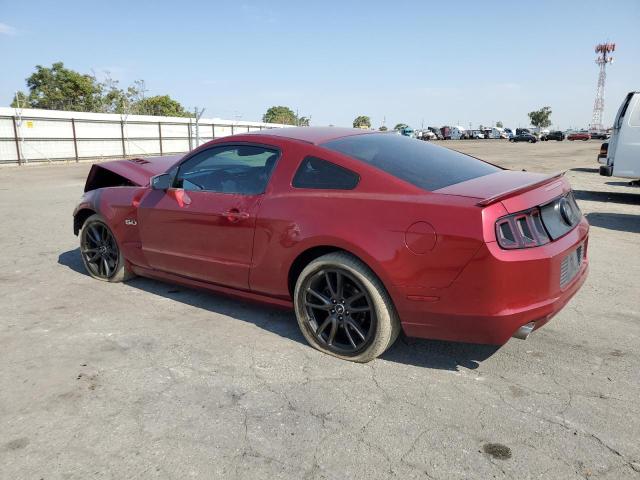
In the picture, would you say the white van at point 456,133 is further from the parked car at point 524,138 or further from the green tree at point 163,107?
the green tree at point 163,107

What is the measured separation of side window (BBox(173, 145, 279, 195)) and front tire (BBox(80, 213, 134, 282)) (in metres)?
1.27

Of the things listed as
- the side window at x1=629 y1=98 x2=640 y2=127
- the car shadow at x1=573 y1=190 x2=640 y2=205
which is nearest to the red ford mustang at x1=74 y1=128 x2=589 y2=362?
the side window at x1=629 y1=98 x2=640 y2=127

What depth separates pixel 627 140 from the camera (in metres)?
9.84

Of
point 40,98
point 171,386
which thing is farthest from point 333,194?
point 40,98

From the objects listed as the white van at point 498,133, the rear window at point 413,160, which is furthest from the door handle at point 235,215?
the white van at point 498,133

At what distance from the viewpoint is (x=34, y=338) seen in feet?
12.2

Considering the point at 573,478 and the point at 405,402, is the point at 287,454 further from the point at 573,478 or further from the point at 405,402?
the point at 573,478

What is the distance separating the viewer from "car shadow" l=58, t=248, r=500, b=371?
332 cm

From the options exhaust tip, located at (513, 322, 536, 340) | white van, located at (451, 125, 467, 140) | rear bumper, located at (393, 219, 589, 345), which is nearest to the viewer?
rear bumper, located at (393, 219, 589, 345)

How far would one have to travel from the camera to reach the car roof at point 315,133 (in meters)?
3.64

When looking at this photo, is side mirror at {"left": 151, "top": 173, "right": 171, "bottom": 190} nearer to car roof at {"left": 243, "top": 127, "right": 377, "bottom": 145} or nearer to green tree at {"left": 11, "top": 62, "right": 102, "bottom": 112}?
car roof at {"left": 243, "top": 127, "right": 377, "bottom": 145}

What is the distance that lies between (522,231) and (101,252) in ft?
13.5

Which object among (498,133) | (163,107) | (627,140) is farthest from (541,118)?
(627,140)

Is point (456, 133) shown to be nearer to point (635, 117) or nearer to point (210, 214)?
point (635, 117)
